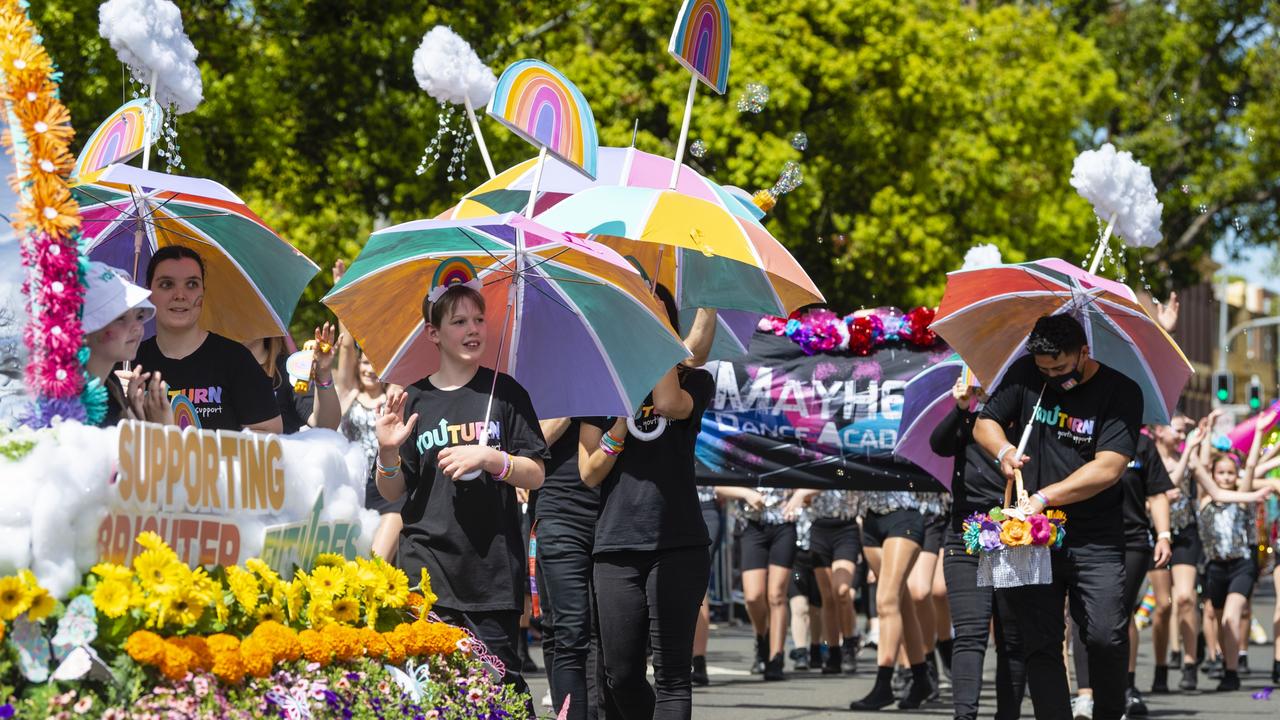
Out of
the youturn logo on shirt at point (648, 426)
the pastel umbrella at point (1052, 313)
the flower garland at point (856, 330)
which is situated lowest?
the youturn logo on shirt at point (648, 426)

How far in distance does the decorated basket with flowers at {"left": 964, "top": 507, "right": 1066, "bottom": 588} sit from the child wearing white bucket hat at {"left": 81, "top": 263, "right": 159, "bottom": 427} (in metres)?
3.93

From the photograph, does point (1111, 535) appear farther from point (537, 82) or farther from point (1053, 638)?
point (537, 82)

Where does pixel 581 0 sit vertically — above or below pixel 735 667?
above

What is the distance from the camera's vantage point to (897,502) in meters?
12.0

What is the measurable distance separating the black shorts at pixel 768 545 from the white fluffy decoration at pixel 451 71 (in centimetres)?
566

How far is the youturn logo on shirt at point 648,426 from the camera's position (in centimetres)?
694

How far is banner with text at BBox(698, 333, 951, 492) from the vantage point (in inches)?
472

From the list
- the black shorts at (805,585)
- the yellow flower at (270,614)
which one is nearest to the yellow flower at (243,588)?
the yellow flower at (270,614)

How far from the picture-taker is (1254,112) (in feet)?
118

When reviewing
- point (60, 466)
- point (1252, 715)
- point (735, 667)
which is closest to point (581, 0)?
point (735, 667)

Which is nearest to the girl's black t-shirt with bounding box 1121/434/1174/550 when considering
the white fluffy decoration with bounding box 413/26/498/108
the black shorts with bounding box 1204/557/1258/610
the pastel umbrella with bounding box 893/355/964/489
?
the pastel umbrella with bounding box 893/355/964/489

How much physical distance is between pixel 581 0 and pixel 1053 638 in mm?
18192

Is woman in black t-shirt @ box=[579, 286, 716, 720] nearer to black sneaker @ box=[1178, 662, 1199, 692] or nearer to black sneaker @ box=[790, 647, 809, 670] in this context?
black sneaker @ box=[1178, 662, 1199, 692]

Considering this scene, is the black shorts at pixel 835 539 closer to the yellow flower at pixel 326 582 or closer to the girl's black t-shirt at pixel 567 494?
the girl's black t-shirt at pixel 567 494
